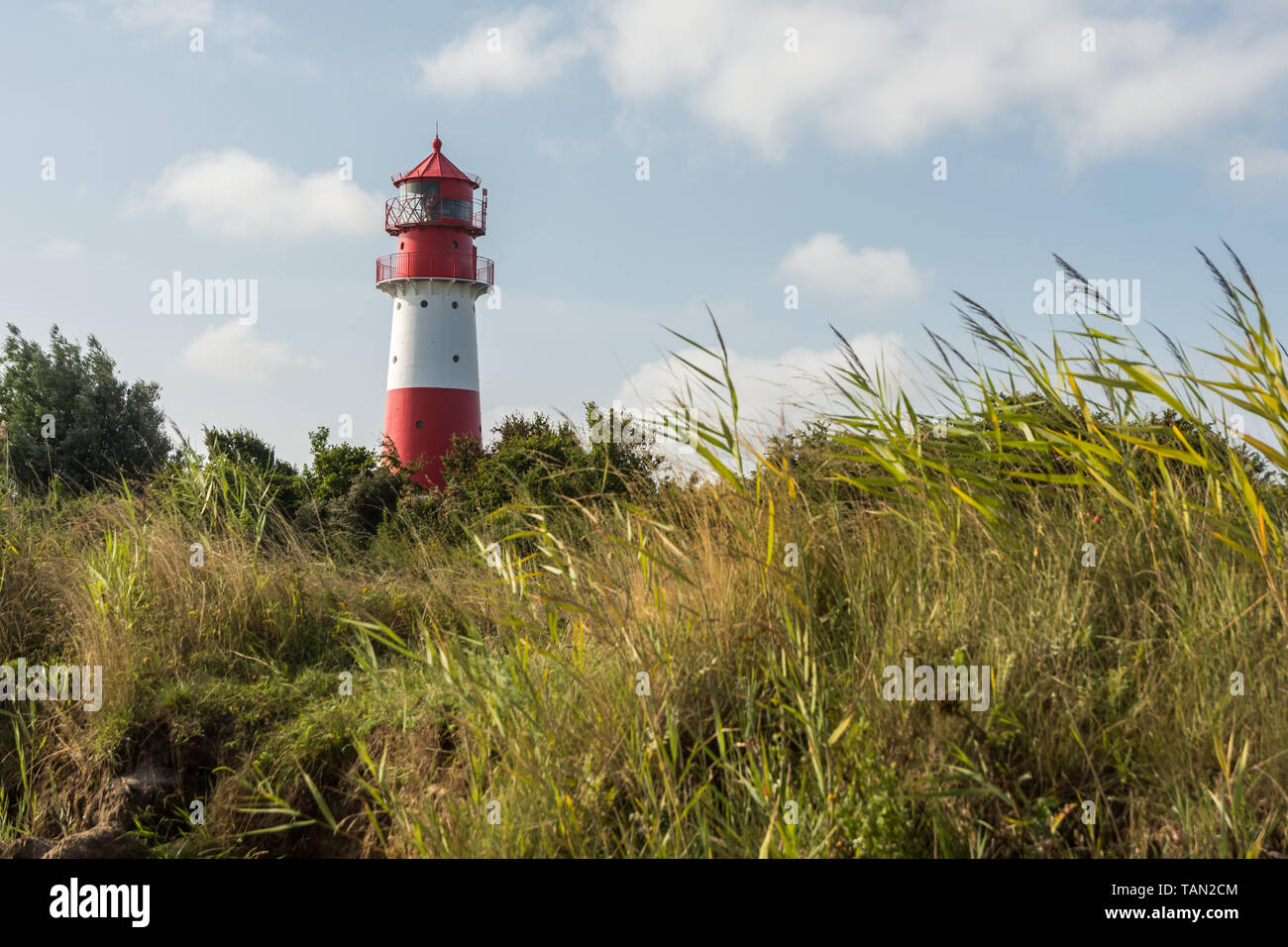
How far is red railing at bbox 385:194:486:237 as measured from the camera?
23672 millimetres

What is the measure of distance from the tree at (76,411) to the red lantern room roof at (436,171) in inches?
324

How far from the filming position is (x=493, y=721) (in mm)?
3117

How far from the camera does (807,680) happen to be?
3.00 m

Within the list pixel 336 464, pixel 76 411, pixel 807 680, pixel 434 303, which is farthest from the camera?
pixel 434 303

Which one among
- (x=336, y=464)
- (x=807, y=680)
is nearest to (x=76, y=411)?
(x=336, y=464)

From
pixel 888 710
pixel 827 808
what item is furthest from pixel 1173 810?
pixel 827 808

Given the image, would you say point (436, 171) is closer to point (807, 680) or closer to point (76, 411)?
point (76, 411)

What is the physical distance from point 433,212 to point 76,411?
375 inches

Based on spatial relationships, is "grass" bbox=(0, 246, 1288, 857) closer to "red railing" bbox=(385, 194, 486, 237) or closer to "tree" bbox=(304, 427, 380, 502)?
"tree" bbox=(304, 427, 380, 502)

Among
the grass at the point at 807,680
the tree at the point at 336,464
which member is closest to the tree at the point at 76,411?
the tree at the point at 336,464

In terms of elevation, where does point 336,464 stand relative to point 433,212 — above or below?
below

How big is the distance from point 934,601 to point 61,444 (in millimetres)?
20887

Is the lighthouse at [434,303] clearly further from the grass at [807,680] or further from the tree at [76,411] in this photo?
the grass at [807,680]

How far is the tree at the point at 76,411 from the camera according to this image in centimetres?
1941
